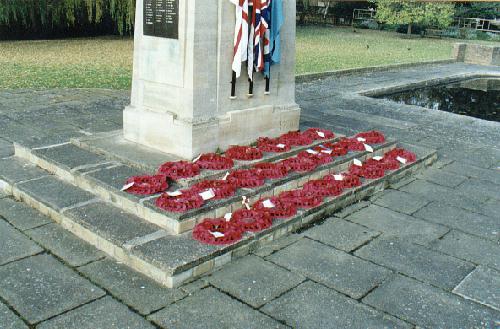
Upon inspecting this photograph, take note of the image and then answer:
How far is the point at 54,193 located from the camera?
194 inches

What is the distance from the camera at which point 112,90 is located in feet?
34.3

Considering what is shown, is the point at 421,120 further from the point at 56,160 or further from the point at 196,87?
the point at 56,160

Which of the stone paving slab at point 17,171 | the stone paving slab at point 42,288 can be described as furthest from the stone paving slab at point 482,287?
the stone paving slab at point 17,171

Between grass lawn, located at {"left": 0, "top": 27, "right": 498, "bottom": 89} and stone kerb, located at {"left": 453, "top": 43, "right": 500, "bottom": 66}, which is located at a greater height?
stone kerb, located at {"left": 453, "top": 43, "right": 500, "bottom": 66}

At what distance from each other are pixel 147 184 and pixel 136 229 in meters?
0.57

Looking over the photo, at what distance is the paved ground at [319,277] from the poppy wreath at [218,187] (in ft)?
2.22

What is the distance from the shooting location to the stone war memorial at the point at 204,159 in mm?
4203

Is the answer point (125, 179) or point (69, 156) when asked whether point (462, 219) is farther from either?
point (69, 156)

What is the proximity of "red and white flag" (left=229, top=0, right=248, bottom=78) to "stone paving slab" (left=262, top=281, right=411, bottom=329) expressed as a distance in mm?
2698

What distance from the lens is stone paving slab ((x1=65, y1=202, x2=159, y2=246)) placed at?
162 inches

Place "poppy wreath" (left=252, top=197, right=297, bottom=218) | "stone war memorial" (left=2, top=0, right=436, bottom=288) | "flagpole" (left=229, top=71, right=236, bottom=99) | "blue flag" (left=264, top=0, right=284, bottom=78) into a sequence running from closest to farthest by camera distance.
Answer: "stone war memorial" (left=2, top=0, right=436, bottom=288)
"poppy wreath" (left=252, top=197, right=297, bottom=218)
"flagpole" (left=229, top=71, right=236, bottom=99)
"blue flag" (left=264, top=0, right=284, bottom=78)

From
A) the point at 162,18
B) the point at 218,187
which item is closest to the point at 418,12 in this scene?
the point at 162,18

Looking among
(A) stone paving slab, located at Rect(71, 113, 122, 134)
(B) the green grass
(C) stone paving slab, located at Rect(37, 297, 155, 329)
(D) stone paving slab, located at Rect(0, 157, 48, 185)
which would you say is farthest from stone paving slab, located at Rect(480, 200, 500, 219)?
(B) the green grass

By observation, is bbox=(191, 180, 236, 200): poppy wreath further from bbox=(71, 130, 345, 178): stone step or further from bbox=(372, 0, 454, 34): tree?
bbox=(372, 0, 454, 34): tree
